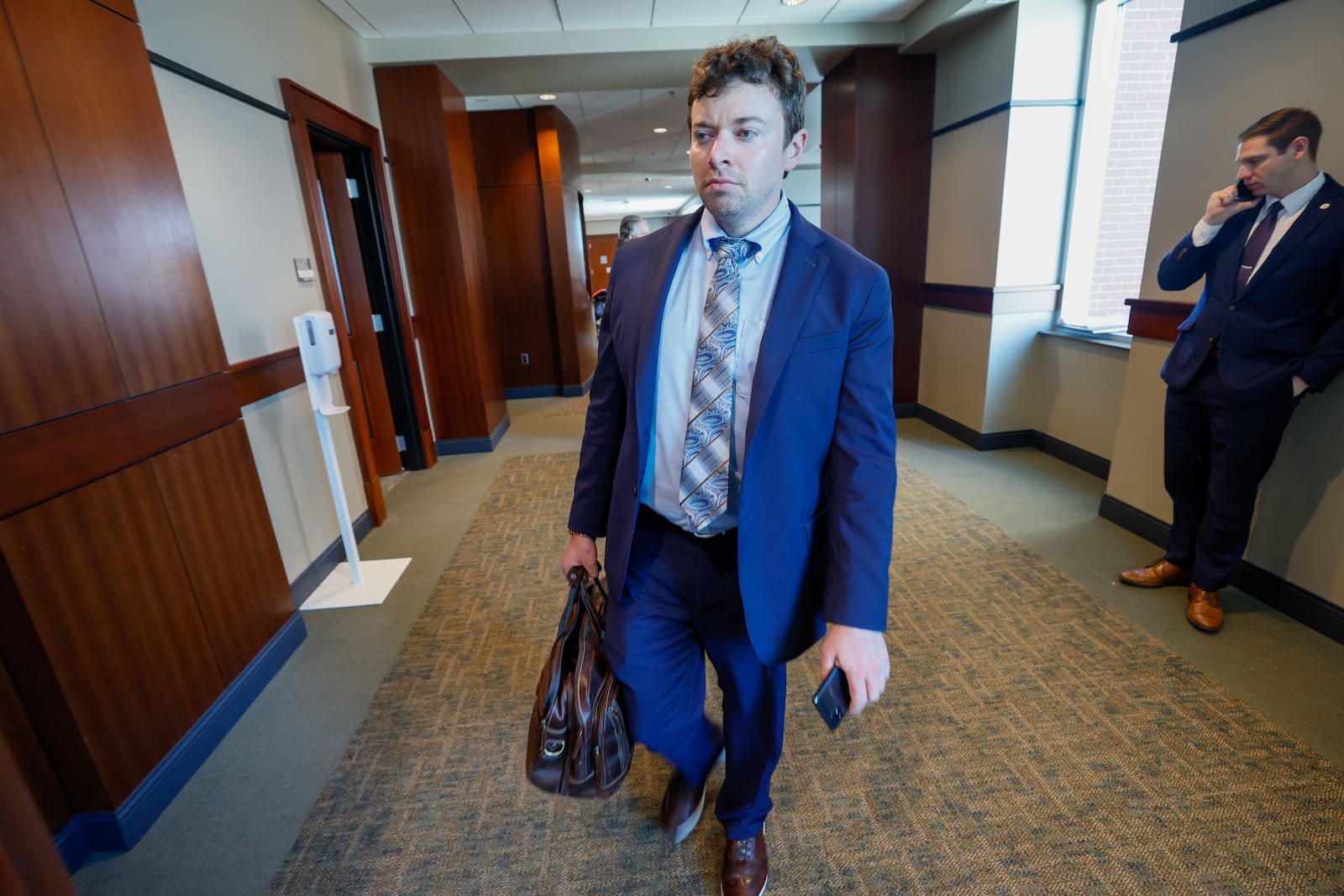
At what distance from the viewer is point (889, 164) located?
465 centimetres

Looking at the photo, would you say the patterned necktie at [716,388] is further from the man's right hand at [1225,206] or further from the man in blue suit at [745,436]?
the man's right hand at [1225,206]

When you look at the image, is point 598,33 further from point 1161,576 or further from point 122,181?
point 1161,576

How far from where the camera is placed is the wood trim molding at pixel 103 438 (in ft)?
4.67

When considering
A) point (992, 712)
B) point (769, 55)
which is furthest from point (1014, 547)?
point (769, 55)

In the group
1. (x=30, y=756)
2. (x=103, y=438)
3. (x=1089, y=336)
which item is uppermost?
(x=103, y=438)

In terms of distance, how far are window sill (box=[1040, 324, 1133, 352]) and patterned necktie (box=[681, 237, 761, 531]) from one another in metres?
3.17

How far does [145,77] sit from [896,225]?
439cm

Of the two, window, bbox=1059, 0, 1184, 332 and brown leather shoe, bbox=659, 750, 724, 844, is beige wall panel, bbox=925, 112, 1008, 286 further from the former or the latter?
brown leather shoe, bbox=659, 750, 724, 844

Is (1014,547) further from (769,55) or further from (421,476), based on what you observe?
(421,476)

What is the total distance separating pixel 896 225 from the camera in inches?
188

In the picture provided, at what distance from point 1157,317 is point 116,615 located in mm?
3913

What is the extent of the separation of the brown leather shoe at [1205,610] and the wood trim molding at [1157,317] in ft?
3.58

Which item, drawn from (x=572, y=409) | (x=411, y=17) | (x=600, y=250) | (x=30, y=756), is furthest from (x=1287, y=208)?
(x=600, y=250)

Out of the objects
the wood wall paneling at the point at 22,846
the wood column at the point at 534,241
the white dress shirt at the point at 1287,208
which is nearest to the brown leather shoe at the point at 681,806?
the wood wall paneling at the point at 22,846
